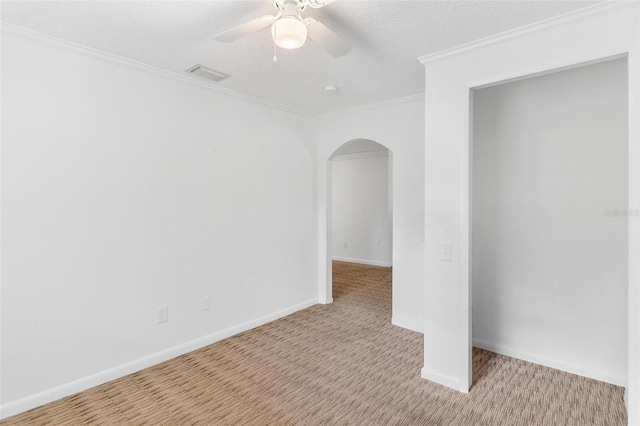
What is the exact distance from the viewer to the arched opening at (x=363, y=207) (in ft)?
22.8

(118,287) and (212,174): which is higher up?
(212,174)

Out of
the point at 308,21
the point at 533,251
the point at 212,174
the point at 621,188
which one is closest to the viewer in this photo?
the point at 308,21

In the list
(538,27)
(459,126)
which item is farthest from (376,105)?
(538,27)

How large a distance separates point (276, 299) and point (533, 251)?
9.04ft

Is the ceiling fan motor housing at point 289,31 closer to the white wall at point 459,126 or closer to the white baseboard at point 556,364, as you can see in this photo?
the white wall at point 459,126

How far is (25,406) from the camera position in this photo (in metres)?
2.18

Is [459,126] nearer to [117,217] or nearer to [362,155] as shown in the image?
[117,217]

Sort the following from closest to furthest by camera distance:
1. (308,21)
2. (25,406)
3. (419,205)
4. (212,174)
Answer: (308,21)
(25,406)
(212,174)
(419,205)

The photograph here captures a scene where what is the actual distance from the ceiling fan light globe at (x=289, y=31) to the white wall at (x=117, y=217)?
1.76m

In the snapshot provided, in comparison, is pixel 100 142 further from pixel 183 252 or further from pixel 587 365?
pixel 587 365

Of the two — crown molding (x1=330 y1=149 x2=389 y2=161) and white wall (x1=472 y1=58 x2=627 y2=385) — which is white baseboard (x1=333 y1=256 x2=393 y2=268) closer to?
crown molding (x1=330 y1=149 x2=389 y2=161)

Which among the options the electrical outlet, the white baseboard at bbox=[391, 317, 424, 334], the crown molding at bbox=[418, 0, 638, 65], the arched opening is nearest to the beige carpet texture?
the white baseboard at bbox=[391, 317, 424, 334]

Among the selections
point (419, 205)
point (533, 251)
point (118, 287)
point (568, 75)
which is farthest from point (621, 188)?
point (118, 287)

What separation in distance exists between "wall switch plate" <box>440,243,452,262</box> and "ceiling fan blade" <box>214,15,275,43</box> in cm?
194
